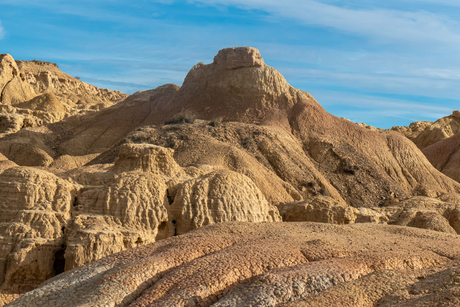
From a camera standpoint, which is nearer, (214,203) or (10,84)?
(214,203)

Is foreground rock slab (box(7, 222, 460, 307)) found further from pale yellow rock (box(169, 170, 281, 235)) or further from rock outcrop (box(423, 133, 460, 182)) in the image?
rock outcrop (box(423, 133, 460, 182))

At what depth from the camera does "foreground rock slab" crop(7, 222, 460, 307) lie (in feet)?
22.6

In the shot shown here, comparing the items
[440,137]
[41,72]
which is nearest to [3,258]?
[440,137]

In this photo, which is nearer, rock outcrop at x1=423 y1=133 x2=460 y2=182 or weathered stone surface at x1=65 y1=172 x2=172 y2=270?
weathered stone surface at x1=65 y1=172 x2=172 y2=270

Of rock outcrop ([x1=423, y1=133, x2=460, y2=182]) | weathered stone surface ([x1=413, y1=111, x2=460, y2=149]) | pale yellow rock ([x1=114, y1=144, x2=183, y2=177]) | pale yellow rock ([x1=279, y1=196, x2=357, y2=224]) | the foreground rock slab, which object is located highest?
weathered stone surface ([x1=413, y1=111, x2=460, y2=149])

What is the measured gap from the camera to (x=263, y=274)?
742 centimetres

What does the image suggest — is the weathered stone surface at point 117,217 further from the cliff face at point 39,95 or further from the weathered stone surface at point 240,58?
the cliff face at point 39,95

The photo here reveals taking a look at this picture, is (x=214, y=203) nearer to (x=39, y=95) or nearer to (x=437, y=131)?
(x=39, y=95)

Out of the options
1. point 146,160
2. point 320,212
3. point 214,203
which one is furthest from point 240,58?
point 214,203

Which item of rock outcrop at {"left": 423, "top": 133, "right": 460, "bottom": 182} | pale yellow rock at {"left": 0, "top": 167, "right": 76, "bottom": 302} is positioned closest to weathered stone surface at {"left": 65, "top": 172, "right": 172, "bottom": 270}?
pale yellow rock at {"left": 0, "top": 167, "right": 76, "bottom": 302}

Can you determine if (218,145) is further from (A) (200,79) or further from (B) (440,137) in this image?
(B) (440,137)

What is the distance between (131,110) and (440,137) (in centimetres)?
3405

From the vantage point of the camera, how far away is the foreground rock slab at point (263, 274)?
6879 mm

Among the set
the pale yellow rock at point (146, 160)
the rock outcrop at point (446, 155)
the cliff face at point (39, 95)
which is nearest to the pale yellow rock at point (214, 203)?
the pale yellow rock at point (146, 160)
